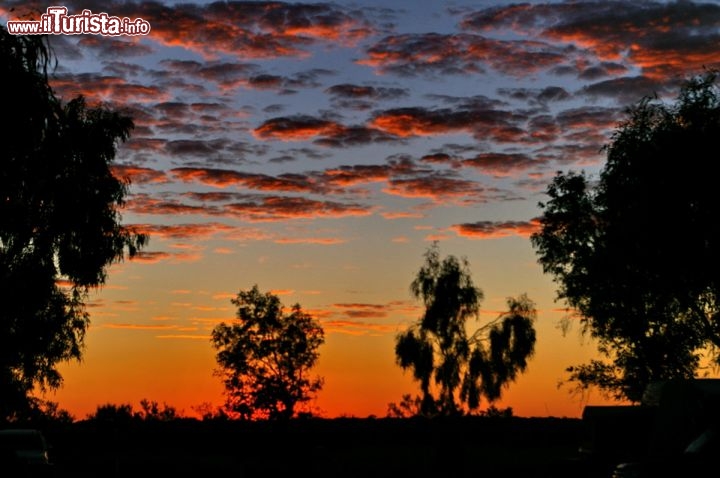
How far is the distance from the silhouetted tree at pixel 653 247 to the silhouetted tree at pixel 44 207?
18.8 metres

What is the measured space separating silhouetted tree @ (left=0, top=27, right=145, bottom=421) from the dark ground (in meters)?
4.74

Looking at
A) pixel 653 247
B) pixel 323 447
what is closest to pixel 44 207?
pixel 323 447

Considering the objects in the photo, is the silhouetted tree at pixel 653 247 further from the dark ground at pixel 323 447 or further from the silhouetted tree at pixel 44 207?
the silhouetted tree at pixel 44 207

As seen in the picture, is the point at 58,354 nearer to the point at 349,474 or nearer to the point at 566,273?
the point at 349,474

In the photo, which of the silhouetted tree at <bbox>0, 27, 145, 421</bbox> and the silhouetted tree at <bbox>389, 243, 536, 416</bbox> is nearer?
the silhouetted tree at <bbox>0, 27, 145, 421</bbox>

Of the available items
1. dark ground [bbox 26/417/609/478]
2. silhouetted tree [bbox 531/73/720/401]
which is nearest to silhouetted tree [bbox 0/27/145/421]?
dark ground [bbox 26/417/609/478]

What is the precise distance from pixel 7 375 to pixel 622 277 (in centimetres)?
→ 2434

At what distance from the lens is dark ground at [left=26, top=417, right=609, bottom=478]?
43.6 m

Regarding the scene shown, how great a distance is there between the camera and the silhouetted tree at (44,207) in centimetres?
2967

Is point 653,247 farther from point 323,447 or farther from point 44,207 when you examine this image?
point 44,207

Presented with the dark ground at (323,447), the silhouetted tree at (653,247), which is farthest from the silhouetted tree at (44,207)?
Answer: the silhouetted tree at (653,247)

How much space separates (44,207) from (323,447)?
13163mm

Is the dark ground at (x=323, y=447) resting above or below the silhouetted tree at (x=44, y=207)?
below

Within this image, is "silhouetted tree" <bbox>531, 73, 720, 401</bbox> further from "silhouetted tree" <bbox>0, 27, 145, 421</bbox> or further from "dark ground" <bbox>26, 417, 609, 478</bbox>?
"silhouetted tree" <bbox>0, 27, 145, 421</bbox>
